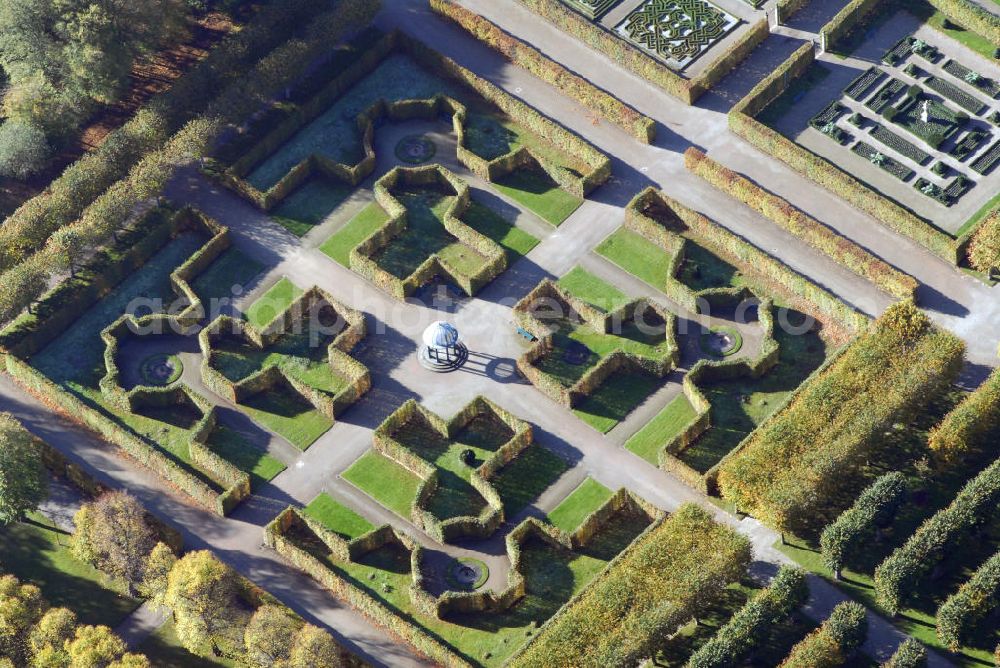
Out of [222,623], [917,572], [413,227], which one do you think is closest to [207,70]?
[413,227]

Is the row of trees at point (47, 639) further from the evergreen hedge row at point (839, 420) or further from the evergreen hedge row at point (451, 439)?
the evergreen hedge row at point (839, 420)

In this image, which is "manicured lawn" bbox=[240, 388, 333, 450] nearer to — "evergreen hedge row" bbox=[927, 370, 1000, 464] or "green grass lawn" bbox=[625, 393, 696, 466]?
"green grass lawn" bbox=[625, 393, 696, 466]

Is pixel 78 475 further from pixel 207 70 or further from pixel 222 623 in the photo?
pixel 207 70

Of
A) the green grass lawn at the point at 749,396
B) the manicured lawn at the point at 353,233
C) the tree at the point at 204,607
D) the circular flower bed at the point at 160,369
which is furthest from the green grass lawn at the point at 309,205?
the green grass lawn at the point at 749,396

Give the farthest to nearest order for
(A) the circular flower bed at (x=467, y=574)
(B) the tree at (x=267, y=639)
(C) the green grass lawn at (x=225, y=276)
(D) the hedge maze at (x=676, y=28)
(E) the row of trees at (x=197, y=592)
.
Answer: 1. (D) the hedge maze at (x=676, y=28)
2. (C) the green grass lawn at (x=225, y=276)
3. (A) the circular flower bed at (x=467, y=574)
4. (E) the row of trees at (x=197, y=592)
5. (B) the tree at (x=267, y=639)

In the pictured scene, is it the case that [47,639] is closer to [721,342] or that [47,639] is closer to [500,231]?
[500,231]

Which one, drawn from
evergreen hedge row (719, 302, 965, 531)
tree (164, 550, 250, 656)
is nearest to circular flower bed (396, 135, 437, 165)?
evergreen hedge row (719, 302, 965, 531)

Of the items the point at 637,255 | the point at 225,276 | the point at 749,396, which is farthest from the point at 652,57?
the point at 225,276
